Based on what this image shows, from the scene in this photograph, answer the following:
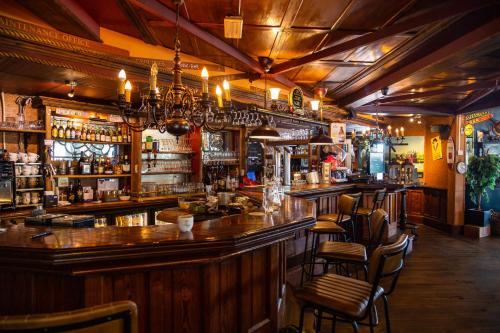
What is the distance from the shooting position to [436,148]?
8516 millimetres

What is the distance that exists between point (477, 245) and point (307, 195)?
4.21 metres

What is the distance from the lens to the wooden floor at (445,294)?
339 centimetres

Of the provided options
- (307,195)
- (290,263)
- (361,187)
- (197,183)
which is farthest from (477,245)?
(197,183)

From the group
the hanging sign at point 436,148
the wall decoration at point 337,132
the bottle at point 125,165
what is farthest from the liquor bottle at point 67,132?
the hanging sign at point 436,148

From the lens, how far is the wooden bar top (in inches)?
69.7

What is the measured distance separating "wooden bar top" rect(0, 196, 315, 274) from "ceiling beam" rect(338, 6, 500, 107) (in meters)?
2.64

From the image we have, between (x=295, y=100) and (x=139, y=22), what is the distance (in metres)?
2.58

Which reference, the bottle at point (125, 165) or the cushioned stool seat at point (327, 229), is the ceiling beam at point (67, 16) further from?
the cushioned stool seat at point (327, 229)

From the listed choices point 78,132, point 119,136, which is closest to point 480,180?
point 119,136

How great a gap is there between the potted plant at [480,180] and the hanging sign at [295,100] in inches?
198

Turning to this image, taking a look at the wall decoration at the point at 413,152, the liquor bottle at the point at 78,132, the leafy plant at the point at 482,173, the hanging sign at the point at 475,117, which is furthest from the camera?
the wall decoration at the point at 413,152

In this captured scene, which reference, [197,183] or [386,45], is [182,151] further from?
[386,45]

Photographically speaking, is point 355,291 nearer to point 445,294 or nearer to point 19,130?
point 445,294

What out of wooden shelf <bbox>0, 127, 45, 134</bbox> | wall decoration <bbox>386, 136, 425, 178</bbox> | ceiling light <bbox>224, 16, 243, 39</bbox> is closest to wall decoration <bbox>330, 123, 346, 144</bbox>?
wall decoration <bbox>386, 136, 425, 178</bbox>
